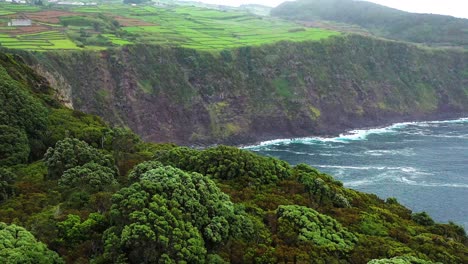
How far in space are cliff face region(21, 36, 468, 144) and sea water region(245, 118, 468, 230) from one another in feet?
35.5

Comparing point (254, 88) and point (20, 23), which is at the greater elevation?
point (20, 23)

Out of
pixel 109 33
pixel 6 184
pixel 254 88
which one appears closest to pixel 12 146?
pixel 6 184

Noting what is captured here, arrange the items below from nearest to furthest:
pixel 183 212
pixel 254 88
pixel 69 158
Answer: pixel 183 212, pixel 69 158, pixel 254 88

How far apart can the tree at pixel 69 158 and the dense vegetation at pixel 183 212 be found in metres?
0.11

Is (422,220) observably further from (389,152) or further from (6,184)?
(389,152)

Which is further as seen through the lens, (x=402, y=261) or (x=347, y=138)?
(x=347, y=138)

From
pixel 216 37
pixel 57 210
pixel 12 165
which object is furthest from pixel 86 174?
pixel 216 37

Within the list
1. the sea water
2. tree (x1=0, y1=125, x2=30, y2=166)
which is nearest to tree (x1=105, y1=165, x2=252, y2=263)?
tree (x1=0, y1=125, x2=30, y2=166)

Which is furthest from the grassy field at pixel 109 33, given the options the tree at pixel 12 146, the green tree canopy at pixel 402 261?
the green tree canopy at pixel 402 261

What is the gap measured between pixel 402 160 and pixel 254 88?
181 feet

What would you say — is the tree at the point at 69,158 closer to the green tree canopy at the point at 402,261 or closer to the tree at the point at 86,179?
the tree at the point at 86,179

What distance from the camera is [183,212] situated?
36.6 metres

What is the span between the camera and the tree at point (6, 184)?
44438 mm

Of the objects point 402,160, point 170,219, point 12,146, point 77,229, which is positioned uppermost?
point 170,219
